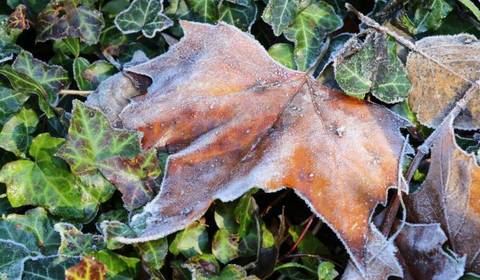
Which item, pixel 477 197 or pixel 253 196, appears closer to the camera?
pixel 477 197

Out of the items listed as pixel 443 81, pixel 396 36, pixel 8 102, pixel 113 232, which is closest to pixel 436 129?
pixel 443 81

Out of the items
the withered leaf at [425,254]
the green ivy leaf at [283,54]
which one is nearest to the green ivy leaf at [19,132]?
the green ivy leaf at [283,54]

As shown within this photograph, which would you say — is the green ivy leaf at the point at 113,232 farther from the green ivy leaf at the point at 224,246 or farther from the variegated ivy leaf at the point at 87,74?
the variegated ivy leaf at the point at 87,74

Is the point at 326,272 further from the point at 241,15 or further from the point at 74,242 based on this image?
the point at 241,15

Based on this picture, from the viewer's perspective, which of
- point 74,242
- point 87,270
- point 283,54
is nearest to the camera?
point 87,270

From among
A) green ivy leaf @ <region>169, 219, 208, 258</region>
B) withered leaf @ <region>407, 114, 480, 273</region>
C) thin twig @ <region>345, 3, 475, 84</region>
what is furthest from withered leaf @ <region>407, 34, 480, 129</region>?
green ivy leaf @ <region>169, 219, 208, 258</region>

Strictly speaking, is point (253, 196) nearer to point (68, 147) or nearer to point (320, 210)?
point (320, 210)

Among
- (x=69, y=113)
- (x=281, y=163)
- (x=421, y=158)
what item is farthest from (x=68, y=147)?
(x=421, y=158)
